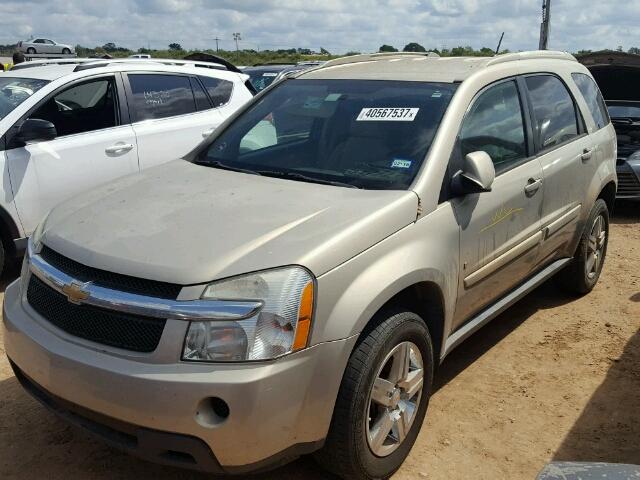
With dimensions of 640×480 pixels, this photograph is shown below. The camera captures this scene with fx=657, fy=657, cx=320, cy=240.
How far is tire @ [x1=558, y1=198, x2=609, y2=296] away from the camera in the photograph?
4.86 meters

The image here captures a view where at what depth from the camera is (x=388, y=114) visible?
349 centimetres

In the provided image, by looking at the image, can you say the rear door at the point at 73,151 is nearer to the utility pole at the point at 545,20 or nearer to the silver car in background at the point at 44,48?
the utility pole at the point at 545,20

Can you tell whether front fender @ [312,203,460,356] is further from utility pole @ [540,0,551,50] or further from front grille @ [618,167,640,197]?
utility pole @ [540,0,551,50]

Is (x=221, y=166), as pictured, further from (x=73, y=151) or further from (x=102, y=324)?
(x=73, y=151)

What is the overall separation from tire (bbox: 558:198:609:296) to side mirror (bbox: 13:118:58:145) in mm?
4131

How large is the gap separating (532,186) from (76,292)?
2.60 meters

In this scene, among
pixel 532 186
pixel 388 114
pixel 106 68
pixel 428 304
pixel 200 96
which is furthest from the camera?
pixel 200 96

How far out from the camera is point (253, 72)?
39.7ft

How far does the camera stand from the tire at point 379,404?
2.57 m

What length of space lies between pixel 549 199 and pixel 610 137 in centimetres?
145

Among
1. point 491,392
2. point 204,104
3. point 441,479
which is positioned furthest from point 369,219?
point 204,104

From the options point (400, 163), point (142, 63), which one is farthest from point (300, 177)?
point (142, 63)

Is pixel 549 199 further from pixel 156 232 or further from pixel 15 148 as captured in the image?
pixel 15 148

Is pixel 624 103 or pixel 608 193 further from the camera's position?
pixel 624 103
